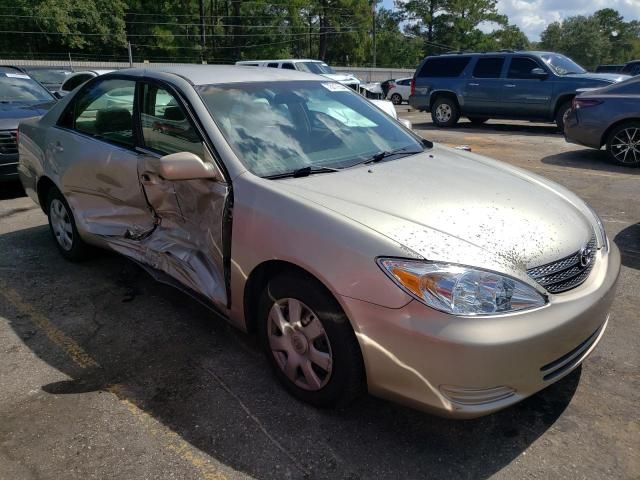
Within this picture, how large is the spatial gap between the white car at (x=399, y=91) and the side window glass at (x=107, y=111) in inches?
895

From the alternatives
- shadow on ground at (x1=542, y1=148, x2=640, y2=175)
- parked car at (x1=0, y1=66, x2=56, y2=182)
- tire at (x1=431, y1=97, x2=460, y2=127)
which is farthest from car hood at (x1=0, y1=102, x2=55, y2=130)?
tire at (x1=431, y1=97, x2=460, y2=127)

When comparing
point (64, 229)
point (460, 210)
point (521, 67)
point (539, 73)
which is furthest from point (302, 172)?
point (521, 67)

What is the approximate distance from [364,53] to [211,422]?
67814 millimetres

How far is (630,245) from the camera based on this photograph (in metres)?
4.84

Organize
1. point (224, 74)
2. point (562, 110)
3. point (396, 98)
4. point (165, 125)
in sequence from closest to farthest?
point (165, 125) → point (224, 74) → point (562, 110) → point (396, 98)

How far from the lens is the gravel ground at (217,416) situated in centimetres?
228

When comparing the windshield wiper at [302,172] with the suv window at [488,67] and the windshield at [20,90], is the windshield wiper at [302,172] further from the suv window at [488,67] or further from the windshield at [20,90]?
the suv window at [488,67]

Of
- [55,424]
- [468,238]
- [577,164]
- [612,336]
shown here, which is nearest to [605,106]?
[577,164]

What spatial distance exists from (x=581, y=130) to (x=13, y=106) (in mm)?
8549

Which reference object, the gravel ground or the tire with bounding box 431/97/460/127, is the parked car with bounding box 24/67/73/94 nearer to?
the tire with bounding box 431/97/460/127

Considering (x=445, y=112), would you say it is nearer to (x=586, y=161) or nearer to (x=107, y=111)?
(x=586, y=161)

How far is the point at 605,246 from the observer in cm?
282

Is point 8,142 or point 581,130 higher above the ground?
point 581,130

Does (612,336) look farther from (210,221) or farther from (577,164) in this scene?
(577,164)
